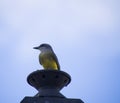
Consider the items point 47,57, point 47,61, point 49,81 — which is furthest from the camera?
point 47,57

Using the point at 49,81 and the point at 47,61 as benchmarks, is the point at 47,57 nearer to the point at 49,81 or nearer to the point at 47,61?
the point at 47,61

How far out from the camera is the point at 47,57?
5.20 meters

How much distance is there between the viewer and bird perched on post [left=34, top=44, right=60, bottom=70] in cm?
506

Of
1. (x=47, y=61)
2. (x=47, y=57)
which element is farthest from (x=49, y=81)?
(x=47, y=57)

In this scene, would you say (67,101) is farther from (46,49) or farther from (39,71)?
(46,49)

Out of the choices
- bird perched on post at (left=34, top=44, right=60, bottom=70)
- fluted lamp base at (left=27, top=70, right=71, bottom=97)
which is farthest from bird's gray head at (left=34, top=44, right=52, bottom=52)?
fluted lamp base at (left=27, top=70, right=71, bottom=97)

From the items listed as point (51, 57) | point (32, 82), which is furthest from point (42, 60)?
point (32, 82)

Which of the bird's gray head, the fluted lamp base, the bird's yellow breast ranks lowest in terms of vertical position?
the fluted lamp base

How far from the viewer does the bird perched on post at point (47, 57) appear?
5059 mm

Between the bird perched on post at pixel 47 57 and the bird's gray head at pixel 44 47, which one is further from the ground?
the bird's gray head at pixel 44 47

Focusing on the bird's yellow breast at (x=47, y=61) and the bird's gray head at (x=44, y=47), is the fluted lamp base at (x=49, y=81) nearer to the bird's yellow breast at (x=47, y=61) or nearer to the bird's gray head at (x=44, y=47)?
the bird's yellow breast at (x=47, y=61)

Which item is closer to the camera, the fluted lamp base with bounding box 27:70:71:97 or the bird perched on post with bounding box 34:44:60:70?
the fluted lamp base with bounding box 27:70:71:97

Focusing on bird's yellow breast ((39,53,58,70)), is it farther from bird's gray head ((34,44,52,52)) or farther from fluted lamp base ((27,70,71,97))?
fluted lamp base ((27,70,71,97))

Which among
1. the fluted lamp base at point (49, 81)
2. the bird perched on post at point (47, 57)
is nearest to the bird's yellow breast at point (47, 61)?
the bird perched on post at point (47, 57)
